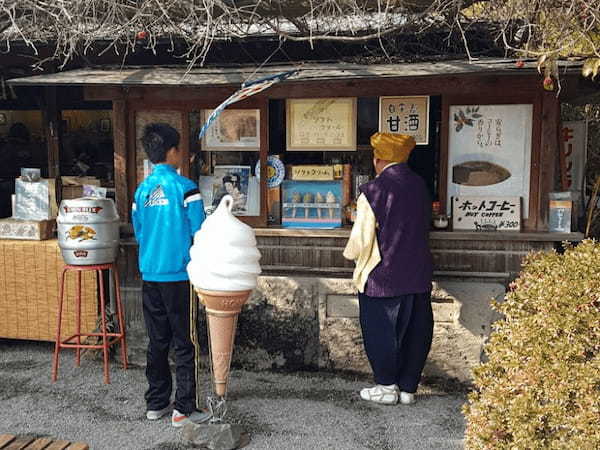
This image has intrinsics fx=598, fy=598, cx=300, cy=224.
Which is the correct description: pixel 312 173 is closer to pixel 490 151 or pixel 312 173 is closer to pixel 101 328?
pixel 490 151

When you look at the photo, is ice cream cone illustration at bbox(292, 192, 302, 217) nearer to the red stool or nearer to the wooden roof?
the wooden roof

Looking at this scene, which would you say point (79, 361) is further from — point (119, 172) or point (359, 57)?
point (359, 57)

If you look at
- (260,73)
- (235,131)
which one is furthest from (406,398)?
(260,73)

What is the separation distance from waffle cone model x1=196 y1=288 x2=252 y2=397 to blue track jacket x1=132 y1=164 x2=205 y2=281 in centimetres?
50

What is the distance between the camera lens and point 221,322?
13.5ft

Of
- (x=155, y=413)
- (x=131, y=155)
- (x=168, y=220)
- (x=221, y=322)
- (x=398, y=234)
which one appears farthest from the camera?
(x=131, y=155)

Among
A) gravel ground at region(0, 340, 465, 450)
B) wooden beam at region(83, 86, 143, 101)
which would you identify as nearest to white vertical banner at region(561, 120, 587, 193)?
gravel ground at region(0, 340, 465, 450)

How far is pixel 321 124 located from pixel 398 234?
57.1 inches

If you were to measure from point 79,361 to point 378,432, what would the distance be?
3.15 metres

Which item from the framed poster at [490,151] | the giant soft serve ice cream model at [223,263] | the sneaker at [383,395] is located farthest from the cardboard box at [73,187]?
the framed poster at [490,151]

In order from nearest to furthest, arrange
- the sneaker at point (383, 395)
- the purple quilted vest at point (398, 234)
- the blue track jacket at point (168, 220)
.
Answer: the blue track jacket at point (168, 220), the purple quilted vest at point (398, 234), the sneaker at point (383, 395)

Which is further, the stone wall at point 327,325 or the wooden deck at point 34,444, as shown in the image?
the stone wall at point 327,325

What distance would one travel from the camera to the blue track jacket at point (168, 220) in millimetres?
4426

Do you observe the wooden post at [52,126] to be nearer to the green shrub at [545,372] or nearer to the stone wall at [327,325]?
the stone wall at [327,325]
